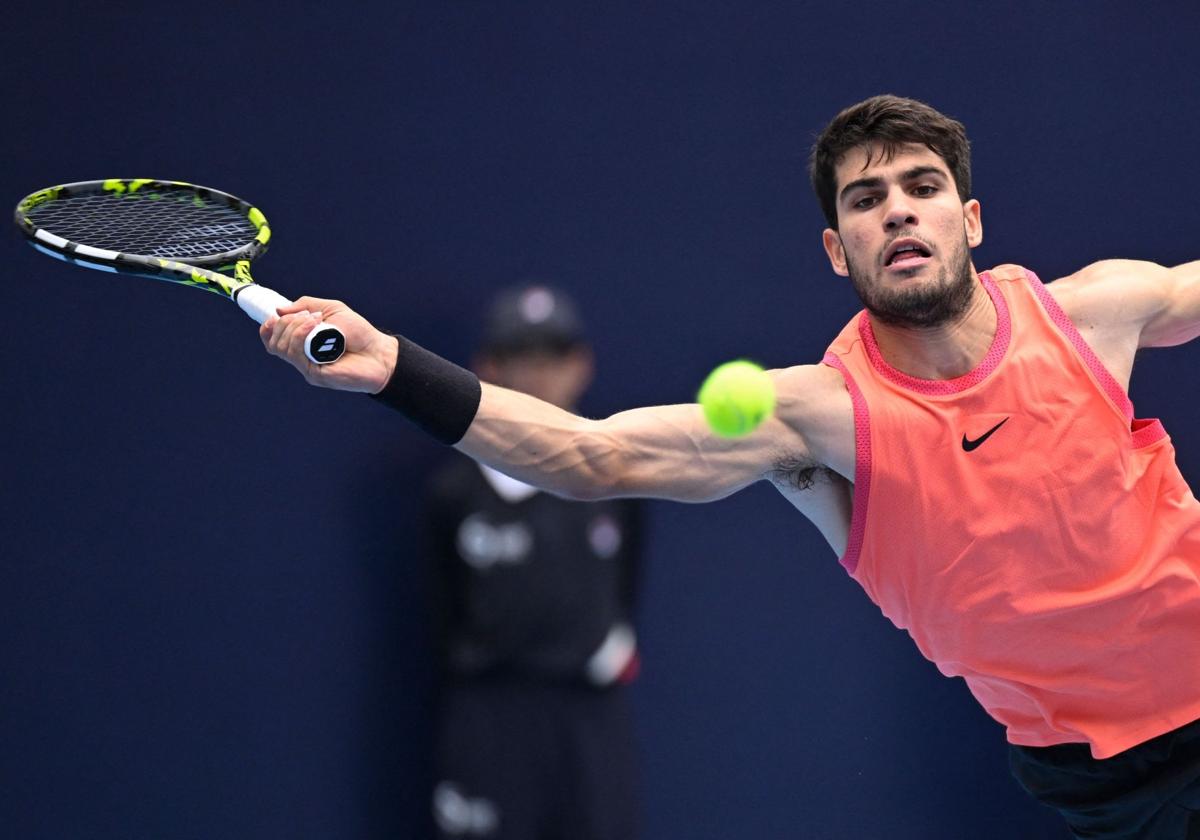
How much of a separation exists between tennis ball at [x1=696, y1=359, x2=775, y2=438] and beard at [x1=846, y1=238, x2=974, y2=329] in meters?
0.23

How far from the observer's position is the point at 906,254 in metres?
2.37

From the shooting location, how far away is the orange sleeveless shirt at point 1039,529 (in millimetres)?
2271

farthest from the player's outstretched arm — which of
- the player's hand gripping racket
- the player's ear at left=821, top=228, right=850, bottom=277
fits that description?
the player's hand gripping racket

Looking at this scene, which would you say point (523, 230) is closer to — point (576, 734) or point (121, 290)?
point (121, 290)

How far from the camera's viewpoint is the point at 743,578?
3.76 m

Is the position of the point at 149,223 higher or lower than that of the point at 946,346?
higher

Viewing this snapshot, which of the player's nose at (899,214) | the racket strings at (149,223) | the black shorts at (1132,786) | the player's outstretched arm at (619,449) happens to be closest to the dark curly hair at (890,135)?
the player's nose at (899,214)

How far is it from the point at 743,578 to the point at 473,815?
1040mm

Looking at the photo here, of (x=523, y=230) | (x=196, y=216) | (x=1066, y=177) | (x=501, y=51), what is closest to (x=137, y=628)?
(x=196, y=216)

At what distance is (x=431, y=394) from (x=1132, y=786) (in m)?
1.35

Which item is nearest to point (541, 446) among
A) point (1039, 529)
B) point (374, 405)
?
point (1039, 529)

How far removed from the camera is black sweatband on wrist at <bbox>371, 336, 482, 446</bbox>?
6.64 feet

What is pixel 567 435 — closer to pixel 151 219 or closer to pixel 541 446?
pixel 541 446

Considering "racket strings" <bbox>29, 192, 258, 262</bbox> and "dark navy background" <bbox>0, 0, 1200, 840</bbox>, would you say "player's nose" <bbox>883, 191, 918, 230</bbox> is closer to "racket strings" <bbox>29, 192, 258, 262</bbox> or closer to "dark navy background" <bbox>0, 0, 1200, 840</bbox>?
"racket strings" <bbox>29, 192, 258, 262</bbox>
